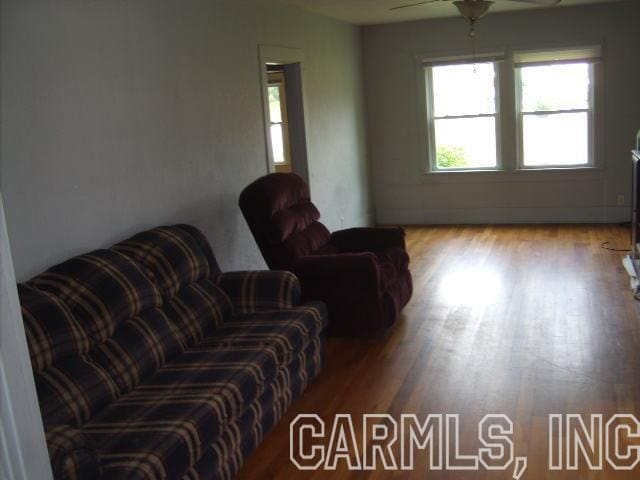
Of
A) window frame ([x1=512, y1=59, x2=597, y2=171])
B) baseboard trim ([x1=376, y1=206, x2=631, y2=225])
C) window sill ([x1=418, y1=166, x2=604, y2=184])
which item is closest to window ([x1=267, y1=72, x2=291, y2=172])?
baseboard trim ([x1=376, y1=206, x2=631, y2=225])

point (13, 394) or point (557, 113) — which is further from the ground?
point (557, 113)

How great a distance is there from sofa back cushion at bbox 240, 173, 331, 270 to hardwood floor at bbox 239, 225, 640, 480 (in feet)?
2.20

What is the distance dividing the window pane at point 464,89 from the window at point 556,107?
0.32 m

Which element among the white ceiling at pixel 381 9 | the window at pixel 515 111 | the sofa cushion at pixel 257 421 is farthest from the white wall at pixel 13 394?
the window at pixel 515 111

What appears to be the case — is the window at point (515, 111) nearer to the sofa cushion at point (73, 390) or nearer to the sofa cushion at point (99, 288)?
the sofa cushion at point (99, 288)

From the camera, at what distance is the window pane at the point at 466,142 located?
25.6ft

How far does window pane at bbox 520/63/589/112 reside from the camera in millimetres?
7371

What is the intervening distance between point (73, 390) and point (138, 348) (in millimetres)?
438

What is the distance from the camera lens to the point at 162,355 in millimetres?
3129

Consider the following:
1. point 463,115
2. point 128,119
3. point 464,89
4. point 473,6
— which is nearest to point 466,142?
point 463,115

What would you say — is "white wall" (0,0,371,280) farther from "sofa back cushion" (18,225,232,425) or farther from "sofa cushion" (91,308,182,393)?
"sofa cushion" (91,308,182,393)

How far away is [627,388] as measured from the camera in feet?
11.1

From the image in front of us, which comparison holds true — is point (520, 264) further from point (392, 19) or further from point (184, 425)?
point (184, 425)

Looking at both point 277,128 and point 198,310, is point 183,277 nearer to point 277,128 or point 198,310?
point 198,310
